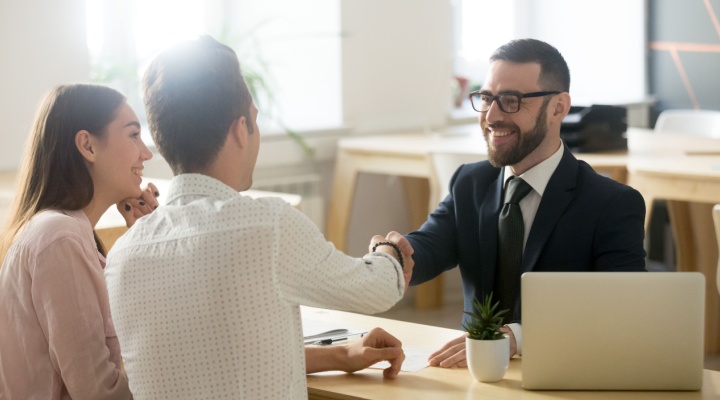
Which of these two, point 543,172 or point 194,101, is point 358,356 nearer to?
point 194,101

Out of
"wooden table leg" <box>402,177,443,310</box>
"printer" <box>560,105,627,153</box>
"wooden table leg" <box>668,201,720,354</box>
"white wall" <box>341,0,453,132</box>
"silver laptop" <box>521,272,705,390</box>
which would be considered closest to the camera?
"silver laptop" <box>521,272,705,390</box>

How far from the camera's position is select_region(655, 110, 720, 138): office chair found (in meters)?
5.51

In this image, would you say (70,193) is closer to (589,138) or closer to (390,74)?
(589,138)

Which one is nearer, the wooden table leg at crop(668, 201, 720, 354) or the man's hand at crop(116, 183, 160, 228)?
the man's hand at crop(116, 183, 160, 228)

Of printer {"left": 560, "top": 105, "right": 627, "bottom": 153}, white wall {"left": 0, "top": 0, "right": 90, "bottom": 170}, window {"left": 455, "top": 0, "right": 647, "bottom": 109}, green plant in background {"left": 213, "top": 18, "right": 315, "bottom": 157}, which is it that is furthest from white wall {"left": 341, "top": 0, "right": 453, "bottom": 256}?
white wall {"left": 0, "top": 0, "right": 90, "bottom": 170}

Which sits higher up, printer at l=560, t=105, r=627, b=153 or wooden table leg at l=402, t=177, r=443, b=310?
printer at l=560, t=105, r=627, b=153

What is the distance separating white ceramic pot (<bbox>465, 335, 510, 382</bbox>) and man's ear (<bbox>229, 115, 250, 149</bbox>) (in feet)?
1.82

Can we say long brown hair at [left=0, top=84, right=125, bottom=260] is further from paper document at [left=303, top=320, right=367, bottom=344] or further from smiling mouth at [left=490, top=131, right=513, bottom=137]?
smiling mouth at [left=490, top=131, right=513, bottom=137]

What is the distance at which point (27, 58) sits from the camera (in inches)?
157

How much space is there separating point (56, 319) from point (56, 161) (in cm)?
35

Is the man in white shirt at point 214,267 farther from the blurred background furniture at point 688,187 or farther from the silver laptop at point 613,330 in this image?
the blurred background furniture at point 688,187

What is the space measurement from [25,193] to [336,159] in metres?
3.27

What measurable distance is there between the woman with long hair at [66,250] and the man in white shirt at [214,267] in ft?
0.77

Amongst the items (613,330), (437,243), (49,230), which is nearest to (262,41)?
(437,243)
